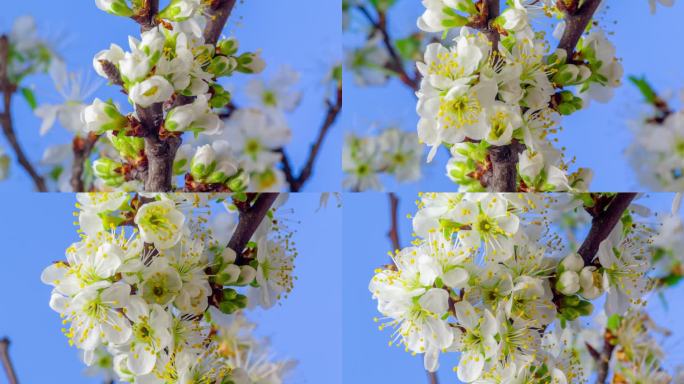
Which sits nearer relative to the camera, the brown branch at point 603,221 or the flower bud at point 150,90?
the flower bud at point 150,90

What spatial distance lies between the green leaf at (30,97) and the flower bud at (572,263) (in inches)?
33.7

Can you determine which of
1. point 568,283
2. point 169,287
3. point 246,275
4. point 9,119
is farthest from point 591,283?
point 9,119

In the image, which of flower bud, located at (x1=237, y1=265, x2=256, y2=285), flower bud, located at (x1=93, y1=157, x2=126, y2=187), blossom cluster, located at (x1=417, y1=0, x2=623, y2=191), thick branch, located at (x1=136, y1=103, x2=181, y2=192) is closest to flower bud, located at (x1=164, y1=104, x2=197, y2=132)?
thick branch, located at (x1=136, y1=103, x2=181, y2=192)

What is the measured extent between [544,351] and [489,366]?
4.3 inches

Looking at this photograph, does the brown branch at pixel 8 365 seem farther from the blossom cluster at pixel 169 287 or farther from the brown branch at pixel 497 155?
the brown branch at pixel 497 155

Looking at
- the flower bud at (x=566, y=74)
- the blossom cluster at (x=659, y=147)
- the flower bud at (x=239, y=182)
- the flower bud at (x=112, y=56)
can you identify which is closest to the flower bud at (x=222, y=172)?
the flower bud at (x=239, y=182)

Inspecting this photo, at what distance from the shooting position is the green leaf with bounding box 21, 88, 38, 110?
1.26 m

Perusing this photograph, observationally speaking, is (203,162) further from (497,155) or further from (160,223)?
(497,155)

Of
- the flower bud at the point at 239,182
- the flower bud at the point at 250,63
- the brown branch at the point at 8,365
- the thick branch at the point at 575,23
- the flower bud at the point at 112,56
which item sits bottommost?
the brown branch at the point at 8,365

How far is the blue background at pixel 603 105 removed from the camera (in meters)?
1.23

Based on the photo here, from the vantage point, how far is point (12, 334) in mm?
1264

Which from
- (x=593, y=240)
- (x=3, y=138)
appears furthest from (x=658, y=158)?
(x=3, y=138)

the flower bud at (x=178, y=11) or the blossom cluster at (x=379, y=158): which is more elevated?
the flower bud at (x=178, y=11)

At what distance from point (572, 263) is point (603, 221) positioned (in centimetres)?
10
